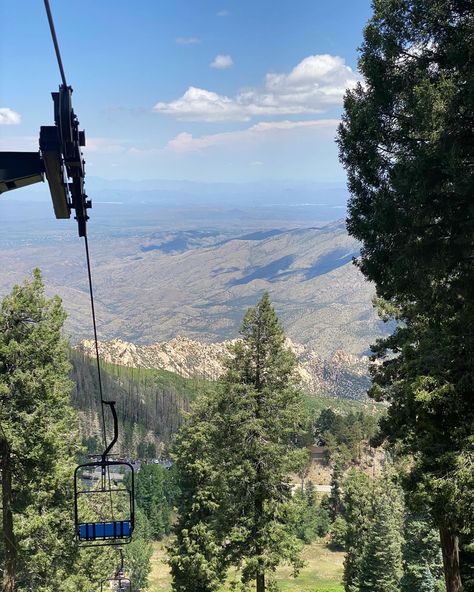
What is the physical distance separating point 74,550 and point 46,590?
1507mm

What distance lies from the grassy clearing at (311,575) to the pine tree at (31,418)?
2553cm

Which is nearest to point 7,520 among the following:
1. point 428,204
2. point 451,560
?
point 451,560

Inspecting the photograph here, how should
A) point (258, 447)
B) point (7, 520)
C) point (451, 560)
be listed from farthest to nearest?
point (258, 447) < point (7, 520) < point (451, 560)

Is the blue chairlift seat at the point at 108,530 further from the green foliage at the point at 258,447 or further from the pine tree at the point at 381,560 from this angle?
the pine tree at the point at 381,560

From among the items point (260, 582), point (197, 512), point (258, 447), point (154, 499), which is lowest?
point (154, 499)

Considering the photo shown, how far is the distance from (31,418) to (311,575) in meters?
40.5

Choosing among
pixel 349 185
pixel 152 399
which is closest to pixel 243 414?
pixel 349 185

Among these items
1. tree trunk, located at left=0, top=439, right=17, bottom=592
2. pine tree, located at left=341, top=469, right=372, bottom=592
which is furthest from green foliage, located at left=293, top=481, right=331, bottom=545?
tree trunk, located at left=0, top=439, right=17, bottom=592

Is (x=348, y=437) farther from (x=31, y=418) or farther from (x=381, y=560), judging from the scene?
(x=31, y=418)

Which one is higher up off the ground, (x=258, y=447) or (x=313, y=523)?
(x=258, y=447)

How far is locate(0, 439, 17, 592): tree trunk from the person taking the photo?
16.5 meters

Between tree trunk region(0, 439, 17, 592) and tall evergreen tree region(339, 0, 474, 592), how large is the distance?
11.0m

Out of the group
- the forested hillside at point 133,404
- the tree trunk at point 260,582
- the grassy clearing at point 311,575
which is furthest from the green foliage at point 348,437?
the tree trunk at point 260,582

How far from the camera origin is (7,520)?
1681cm
